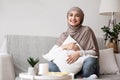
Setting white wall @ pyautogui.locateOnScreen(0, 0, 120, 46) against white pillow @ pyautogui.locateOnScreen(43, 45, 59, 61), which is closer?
white pillow @ pyautogui.locateOnScreen(43, 45, 59, 61)

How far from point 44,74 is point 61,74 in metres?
0.13


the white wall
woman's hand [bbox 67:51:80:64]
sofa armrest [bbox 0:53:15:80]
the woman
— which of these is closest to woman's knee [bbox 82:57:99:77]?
the woman

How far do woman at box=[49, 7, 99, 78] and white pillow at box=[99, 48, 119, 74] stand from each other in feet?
0.83

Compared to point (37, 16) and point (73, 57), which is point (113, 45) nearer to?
point (73, 57)

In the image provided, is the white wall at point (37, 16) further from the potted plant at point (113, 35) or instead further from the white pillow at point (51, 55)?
the white pillow at point (51, 55)

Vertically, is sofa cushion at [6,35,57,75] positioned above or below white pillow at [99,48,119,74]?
above

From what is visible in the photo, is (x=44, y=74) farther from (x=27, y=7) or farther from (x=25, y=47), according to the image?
(x=27, y=7)

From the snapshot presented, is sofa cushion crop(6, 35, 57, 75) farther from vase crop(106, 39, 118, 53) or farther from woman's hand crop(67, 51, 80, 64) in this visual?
vase crop(106, 39, 118, 53)

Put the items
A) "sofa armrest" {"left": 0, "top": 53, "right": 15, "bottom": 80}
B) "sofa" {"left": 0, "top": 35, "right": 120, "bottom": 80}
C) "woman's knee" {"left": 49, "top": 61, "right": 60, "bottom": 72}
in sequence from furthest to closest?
"sofa" {"left": 0, "top": 35, "right": 120, "bottom": 80}, "woman's knee" {"left": 49, "top": 61, "right": 60, "bottom": 72}, "sofa armrest" {"left": 0, "top": 53, "right": 15, "bottom": 80}

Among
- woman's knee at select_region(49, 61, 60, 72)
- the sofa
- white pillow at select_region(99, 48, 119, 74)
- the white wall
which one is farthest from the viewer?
the white wall

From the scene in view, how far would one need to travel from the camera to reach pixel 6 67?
277cm

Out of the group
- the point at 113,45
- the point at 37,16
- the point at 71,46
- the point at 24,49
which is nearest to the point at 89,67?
the point at 71,46

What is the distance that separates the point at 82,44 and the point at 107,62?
0.43m

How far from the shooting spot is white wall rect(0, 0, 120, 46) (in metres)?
3.54
